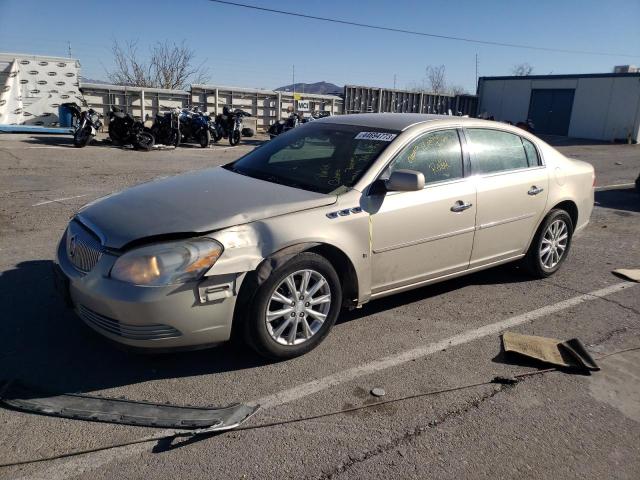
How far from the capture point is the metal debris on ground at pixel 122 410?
285 centimetres

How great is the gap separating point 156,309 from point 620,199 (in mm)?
10194

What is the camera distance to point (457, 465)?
2.65 metres

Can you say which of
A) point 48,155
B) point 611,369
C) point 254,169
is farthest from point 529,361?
point 48,155

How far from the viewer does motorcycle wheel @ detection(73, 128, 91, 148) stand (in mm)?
14328

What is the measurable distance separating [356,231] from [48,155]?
11.3m

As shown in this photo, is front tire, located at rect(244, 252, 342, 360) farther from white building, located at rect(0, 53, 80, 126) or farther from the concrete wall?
white building, located at rect(0, 53, 80, 126)

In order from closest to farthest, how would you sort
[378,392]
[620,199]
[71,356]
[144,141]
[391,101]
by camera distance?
[378,392], [71,356], [620,199], [144,141], [391,101]

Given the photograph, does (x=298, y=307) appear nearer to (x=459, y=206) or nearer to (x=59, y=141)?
(x=459, y=206)

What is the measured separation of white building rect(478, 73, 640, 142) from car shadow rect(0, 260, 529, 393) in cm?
2433

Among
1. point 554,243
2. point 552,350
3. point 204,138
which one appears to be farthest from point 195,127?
point 552,350

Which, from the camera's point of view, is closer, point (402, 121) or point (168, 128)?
point (402, 121)

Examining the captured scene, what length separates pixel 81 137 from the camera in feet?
47.2

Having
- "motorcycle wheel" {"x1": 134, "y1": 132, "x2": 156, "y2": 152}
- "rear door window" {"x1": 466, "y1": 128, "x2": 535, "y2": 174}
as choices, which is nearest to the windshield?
"rear door window" {"x1": 466, "y1": 128, "x2": 535, "y2": 174}

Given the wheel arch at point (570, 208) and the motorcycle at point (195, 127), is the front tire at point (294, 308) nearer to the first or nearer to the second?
the wheel arch at point (570, 208)
